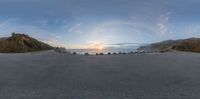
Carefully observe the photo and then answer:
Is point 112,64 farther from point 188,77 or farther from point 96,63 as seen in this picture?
point 188,77

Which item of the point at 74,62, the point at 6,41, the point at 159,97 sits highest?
the point at 6,41

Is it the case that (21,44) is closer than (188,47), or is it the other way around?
(21,44)

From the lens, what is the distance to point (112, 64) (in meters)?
7.81

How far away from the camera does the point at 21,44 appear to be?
45.1 ft

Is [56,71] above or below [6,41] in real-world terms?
below

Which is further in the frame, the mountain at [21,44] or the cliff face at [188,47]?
the cliff face at [188,47]

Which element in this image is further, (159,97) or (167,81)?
(167,81)

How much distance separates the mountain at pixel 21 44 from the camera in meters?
Answer: 13.0

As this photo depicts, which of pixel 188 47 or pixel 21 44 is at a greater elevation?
pixel 21 44

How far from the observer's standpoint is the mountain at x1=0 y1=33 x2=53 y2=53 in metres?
13.0

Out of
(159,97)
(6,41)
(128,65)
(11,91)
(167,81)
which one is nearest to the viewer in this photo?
(159,97)

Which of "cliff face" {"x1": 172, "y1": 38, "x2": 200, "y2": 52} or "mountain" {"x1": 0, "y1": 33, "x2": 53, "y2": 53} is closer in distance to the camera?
"mountain" {"x1": 0, "y1": 33, "x2": 53, "y2": 53}

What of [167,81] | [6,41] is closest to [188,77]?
[167,81]

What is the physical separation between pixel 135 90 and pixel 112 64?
2.61 m
